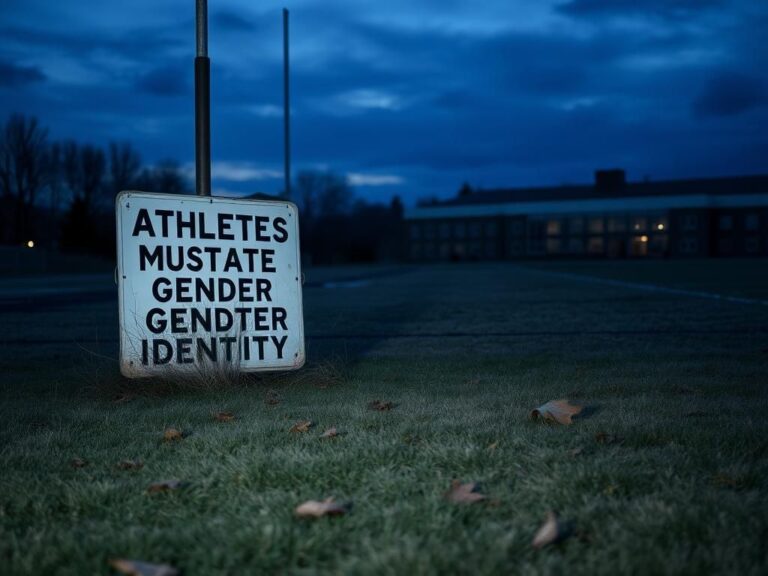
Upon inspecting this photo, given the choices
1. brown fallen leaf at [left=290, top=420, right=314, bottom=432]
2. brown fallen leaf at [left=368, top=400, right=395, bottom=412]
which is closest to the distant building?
brown fallen leaf at [left=368, top=400, right=395, bottom=412]

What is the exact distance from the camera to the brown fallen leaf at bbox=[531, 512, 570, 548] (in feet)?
7.91

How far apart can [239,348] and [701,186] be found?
102m

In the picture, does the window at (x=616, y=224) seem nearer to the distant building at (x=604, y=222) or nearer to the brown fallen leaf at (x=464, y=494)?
the distant building at (x=604, y=222)

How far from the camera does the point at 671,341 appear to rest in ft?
28.7

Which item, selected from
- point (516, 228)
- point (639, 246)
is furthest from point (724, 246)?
point (516, 228)

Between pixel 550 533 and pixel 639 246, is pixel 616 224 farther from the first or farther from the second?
pixel 550 533

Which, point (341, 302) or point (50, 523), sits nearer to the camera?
point (50, 523)

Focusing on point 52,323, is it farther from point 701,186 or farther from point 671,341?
point 701,186

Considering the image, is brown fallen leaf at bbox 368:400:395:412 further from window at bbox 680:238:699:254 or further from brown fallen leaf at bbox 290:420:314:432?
window at bbox 680:238:699:254

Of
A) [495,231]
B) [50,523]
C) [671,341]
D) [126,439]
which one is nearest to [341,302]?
[671,341]

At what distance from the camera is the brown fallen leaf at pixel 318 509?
271 centimetres

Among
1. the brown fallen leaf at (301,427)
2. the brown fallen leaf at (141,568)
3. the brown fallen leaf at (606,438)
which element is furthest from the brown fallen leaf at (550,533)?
the brown fallen leaf at (301,427)

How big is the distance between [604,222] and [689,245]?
10790 millimetres

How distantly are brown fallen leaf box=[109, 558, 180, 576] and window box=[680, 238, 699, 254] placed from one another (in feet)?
324
